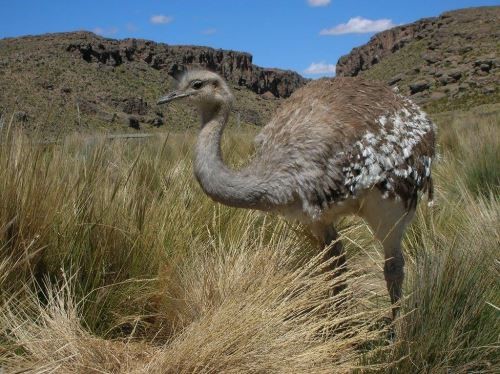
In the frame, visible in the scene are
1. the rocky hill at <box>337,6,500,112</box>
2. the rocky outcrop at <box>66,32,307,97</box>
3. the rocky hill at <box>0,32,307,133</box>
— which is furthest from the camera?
the rocky outcrop at <box>66,32,307,97</box>

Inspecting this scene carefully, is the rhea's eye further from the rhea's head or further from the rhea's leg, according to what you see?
the rhea's leg

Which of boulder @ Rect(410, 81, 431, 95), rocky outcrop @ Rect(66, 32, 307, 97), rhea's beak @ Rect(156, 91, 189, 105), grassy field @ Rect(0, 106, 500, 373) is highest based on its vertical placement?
rocky outcrop @ Rect(66, 32, 307, 97)

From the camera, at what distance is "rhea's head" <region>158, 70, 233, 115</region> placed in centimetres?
341

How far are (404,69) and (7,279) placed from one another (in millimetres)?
→ 57422

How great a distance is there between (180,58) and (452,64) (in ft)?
104

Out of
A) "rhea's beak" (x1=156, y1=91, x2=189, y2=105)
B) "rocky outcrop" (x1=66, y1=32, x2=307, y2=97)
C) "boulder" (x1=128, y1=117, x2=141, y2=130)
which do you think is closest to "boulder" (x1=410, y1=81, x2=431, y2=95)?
"rocky outcrop" (x1=66, y1=32, x2=307, y2=97)

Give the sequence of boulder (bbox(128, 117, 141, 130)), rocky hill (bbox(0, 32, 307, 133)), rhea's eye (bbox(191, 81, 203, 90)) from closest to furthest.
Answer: rhea's eye (bbox(191, 81, 203, 90)) < rocky hill (bbox(0, 32, 307, 133)) < boulder (bbox(128, 117, 141, 130))

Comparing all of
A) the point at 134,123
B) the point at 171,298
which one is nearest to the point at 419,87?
the point at 134,123

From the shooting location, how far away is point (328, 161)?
3230mm

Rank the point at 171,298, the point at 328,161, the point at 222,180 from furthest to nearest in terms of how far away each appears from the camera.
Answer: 1. the point at 328,161
2. the point at 222,180
3. the point at 171,298

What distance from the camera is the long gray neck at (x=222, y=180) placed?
312 cm

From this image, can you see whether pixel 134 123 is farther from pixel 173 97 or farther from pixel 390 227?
pixel 390 227

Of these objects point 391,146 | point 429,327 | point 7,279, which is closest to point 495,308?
point 429,327

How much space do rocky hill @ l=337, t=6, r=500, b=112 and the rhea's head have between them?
35.6 meters
